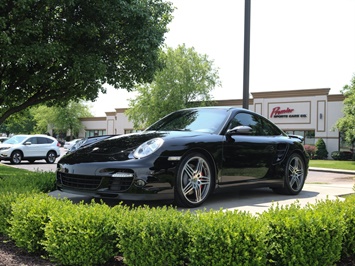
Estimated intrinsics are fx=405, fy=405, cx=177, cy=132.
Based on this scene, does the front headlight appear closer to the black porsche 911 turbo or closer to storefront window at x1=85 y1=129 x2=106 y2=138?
the black porsche 911 turbo

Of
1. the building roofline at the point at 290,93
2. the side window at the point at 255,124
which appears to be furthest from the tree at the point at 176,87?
the side window at the point at 255,124

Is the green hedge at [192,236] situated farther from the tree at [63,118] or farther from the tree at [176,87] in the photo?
the tree at [63,118]

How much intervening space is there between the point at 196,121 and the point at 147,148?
1378 millimetres

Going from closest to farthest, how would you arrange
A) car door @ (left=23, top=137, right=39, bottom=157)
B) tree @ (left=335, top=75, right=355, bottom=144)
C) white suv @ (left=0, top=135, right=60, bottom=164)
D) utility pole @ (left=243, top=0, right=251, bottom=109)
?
utility pole @ (left=243, top=0, right=251, bottom=109), white suv @ (left=0, top=135, right=60, bottom=164), car door @ (left=23, top=137, right=39, bottom=157), tree @ (left=335, top=75, right=355, bottom=144)

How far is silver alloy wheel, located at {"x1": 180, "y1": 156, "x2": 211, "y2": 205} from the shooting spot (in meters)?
5.19

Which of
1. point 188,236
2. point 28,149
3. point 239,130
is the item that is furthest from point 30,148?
point 188,236

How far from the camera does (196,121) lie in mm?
6215

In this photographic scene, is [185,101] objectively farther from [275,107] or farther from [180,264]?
[180,264]

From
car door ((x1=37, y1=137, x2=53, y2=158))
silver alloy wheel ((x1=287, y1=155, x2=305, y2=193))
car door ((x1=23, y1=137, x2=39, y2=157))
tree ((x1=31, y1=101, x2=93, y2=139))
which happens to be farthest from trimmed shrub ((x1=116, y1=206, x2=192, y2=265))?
tree ((x1=31, y1=101, x2=93, y2=139))

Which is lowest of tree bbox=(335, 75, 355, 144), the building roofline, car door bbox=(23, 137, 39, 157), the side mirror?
car door bbox=(23, 137, 39, 157)

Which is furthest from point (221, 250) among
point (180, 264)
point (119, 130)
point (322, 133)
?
point (119, 130)

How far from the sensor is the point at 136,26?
11.7 metres

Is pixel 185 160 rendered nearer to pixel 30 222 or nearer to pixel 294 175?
pixel 30 222

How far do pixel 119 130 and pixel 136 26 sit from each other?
45163 mm
